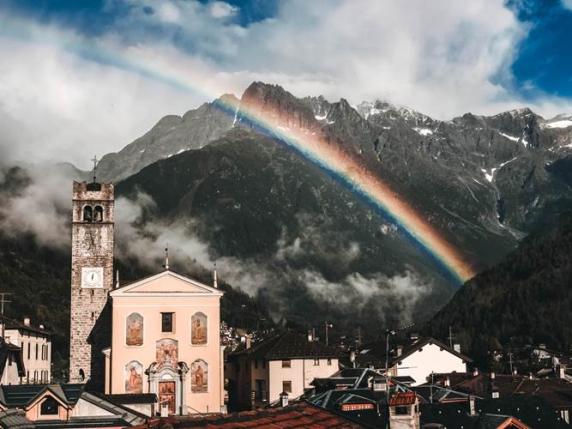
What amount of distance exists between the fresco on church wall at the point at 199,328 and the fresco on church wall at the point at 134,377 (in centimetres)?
449

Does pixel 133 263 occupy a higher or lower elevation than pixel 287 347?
higher

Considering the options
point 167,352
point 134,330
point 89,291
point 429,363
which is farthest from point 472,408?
point 429,363

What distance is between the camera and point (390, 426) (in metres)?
31.4

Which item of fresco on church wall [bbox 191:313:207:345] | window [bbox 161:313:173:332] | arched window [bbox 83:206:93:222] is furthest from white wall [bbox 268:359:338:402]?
arched window [bbox 83:206:93:222]

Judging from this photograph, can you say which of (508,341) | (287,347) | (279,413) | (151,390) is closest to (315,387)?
(287,347)

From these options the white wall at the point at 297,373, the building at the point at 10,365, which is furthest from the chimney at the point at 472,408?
the white wall at the point at 297,373

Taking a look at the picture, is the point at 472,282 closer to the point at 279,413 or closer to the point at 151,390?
the point at 151,390

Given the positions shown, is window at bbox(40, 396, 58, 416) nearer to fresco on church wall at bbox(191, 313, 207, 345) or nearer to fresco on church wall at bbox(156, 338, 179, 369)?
fresco on church wall at bbox(156, 338, 179, 369)

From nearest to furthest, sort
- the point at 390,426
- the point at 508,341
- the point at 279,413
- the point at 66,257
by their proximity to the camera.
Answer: the point at 279,413 → the point at 390,426 → the point at 508,341 → the point at 66,257

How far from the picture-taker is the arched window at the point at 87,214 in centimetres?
7638

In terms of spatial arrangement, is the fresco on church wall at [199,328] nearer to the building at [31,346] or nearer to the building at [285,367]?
the building at [285,367]

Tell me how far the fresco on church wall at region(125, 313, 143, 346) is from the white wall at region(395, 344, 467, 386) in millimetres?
28282

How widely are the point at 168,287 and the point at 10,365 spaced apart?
1294 centimetres

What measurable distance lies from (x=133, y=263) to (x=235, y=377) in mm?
102796
